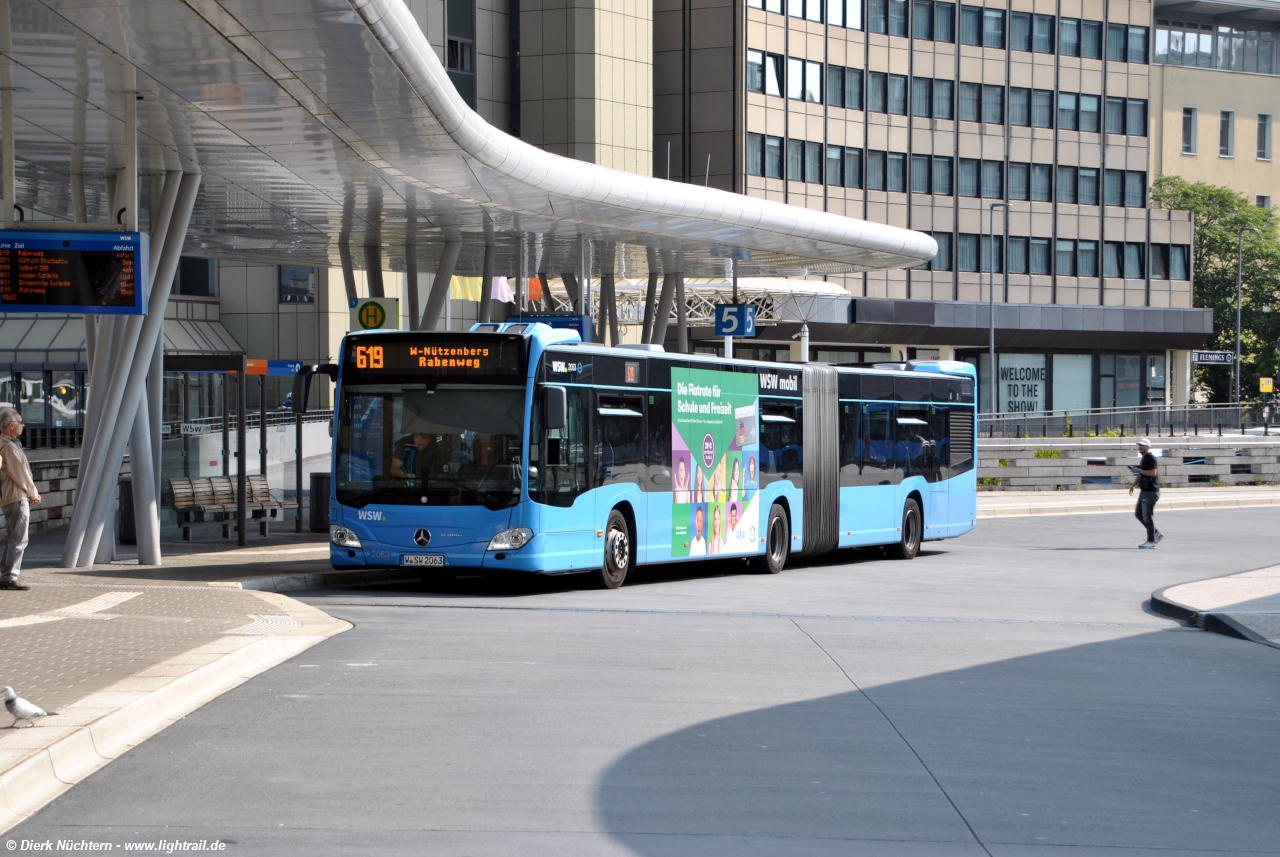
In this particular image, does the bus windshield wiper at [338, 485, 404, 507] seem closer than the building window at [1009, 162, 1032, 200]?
Yes

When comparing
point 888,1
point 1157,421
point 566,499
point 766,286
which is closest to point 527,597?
point 566,499

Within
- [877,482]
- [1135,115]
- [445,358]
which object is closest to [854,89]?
[1135,115]

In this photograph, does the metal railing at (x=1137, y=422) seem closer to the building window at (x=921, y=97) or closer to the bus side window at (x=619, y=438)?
the building window at (x=921, y=97)

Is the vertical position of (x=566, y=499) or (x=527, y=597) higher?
(x=566, y=499)

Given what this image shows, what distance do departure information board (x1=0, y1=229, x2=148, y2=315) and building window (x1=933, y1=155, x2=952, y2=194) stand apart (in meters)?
57.8

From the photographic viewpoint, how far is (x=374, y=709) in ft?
28.4

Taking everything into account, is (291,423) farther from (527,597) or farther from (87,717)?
(87,717)

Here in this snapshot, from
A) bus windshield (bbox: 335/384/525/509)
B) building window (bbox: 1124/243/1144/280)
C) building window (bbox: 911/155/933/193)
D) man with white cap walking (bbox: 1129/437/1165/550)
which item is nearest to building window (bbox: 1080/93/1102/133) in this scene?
building window (bbox: 1124/243/1144/280)

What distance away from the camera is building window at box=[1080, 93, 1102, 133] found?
7088cm

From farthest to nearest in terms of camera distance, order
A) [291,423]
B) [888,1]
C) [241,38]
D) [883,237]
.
Answer: [888,1], [291,423], [883,237], [241,38]

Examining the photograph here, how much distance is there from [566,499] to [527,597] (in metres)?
1.13

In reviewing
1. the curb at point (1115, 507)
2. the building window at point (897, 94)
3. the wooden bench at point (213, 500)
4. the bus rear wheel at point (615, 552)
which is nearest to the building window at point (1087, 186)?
the building window at point (897, 94)

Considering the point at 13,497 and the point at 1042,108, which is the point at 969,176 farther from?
the point at 13,497

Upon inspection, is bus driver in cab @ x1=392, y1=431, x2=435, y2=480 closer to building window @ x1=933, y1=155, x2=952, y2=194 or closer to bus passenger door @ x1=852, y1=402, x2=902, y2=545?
bus passenger door @ x1=852, y1=402, x2=902, y2=545
